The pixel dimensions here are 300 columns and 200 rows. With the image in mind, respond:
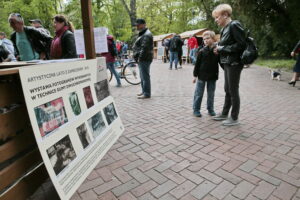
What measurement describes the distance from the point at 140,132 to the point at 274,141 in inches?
81.7

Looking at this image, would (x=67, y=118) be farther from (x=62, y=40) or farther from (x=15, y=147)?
(x=62, y=40)

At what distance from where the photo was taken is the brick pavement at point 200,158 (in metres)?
2.24

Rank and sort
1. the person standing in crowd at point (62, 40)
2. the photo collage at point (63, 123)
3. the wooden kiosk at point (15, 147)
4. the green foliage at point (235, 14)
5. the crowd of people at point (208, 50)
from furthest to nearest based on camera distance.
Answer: the green foliage at point (235, 14), the person standing in crowd at point (62, 40), the crowd of people at point (208, 50), the photo collage at point (63, 123), the wooden kiosk at point (15, 147)

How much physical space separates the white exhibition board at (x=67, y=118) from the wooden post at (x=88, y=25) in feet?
0.77

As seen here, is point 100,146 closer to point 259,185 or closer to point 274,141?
point 259,185

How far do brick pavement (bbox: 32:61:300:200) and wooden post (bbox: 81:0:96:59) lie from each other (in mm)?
1422

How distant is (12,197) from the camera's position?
5.76 feet

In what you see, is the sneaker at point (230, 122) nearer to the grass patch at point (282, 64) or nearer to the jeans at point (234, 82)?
the jeans at point (234, 82)

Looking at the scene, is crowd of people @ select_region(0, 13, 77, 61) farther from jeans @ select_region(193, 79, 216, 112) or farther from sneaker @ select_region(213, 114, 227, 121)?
sneaker @ select_region(213, 114, 227, 121)

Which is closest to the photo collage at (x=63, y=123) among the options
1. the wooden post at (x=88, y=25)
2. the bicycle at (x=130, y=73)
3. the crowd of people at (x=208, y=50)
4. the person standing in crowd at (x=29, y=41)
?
the wooden post at (x=88, y=25)

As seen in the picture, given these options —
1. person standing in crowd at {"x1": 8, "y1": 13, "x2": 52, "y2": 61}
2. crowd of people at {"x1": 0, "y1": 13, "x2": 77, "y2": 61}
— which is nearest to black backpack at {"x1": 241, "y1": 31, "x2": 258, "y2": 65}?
crowd of people at {"x1": 0, "y1": 13, "x2": 77, "y2": 61}

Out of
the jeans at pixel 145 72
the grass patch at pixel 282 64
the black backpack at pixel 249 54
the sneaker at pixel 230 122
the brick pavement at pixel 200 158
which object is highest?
the black backpack at pixel 249 54

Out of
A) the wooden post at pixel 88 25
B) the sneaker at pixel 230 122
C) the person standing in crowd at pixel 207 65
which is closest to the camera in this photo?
the wooden post at pixel 88 25

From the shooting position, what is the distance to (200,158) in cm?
287
